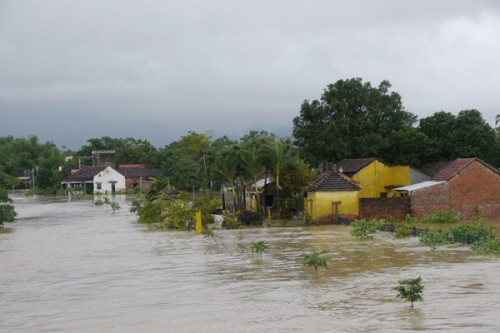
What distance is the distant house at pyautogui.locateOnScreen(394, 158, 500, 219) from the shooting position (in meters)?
36.5

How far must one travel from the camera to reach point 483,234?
23.6 meters

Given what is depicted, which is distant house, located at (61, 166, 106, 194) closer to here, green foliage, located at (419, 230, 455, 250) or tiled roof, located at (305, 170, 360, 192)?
tiled roof, located at (305, 170, 360, 192)

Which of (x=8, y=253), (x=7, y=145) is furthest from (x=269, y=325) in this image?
(x=7, y=145)

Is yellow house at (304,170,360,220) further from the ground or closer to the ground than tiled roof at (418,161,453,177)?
Answer: closer to the ground

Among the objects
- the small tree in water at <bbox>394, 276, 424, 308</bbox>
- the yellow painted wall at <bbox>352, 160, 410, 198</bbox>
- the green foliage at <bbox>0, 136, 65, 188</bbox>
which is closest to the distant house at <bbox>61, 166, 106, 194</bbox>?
the green foliage at <bbox>0, 136, 65, 188</bbox>

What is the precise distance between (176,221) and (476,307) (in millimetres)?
25219

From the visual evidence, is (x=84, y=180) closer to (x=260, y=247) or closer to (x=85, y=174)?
(x=85, y=174)

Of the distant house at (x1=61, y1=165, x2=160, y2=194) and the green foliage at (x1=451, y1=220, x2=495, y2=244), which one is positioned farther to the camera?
the distant house at (x1=61, y1=165, x2=160, y2=194)

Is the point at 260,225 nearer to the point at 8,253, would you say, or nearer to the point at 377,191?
the point at 377,191

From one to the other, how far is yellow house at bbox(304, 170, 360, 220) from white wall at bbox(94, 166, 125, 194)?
72584mm

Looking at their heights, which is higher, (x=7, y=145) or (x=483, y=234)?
(x=7, y=145)

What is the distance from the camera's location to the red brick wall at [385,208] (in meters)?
36.6

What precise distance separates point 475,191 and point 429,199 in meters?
2.51

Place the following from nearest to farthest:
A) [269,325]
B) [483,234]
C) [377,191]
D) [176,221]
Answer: [269,325] < [483,234] < [176,221] < [377,191]
